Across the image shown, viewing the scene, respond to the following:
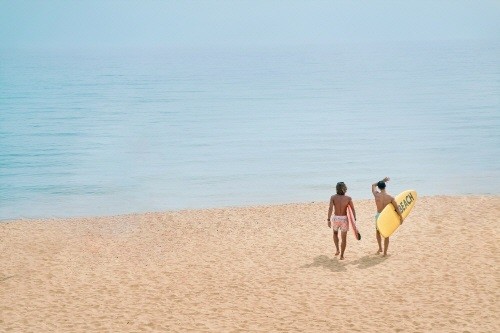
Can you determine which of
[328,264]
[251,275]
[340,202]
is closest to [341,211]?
[340,202]

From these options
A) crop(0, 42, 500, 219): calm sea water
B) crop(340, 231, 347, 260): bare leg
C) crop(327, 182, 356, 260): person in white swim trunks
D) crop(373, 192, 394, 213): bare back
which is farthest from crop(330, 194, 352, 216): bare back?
crop(0, 42, 500, 219): calm sea water

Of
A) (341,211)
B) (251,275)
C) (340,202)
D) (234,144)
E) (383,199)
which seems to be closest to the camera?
(251,275)

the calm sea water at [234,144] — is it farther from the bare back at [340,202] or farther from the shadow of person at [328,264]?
the bare back at [340,202]

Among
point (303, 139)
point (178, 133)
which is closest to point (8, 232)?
point (303, 139)

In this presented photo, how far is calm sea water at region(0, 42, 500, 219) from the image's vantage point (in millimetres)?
24453

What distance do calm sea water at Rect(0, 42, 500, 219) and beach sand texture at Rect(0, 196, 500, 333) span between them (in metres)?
5.92

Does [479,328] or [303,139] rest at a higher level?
[303,139]

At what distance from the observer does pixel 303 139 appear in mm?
40312

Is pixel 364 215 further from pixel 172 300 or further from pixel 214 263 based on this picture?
pixel 172 300

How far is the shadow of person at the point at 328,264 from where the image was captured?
12414 millimetres

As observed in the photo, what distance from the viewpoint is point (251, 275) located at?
1233cm

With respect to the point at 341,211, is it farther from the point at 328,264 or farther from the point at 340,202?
the point at 328,264

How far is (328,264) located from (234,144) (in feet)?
87.1

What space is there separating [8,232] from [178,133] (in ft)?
94.1
